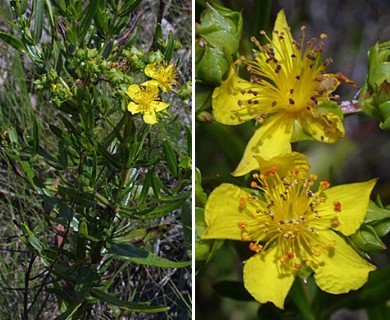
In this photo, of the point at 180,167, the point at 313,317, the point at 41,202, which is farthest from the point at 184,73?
the point at 313,317

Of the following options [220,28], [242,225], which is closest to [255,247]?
[242,225]

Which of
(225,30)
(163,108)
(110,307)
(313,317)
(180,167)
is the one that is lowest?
(110,307)

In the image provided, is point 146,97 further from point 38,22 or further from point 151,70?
point 38,22

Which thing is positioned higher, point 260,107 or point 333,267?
point 260,107

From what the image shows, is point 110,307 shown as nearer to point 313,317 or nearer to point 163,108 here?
point 313,317

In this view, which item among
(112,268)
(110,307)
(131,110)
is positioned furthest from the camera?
(112,268)

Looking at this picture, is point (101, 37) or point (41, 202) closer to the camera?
point (101, 37)

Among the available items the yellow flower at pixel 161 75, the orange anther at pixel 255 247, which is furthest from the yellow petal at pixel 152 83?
Answer: the orange anther at pixel 255 247
